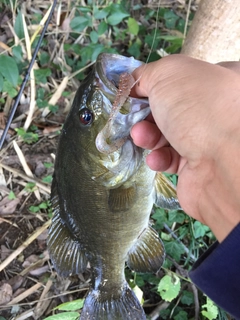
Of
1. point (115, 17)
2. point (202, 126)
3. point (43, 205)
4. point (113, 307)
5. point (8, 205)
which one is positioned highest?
point (202, 126)

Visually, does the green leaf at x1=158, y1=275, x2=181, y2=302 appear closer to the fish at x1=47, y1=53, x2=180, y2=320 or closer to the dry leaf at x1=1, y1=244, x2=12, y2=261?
the fish at x1=47, y1=53, x2=180, y2=320

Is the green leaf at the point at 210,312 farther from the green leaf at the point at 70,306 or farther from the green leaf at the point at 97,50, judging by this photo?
the green leaf at the point at 97,50

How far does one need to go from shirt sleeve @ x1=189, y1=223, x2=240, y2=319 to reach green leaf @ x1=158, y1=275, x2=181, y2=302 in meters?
1.52

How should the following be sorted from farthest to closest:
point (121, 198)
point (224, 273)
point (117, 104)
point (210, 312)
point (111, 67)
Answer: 1. point (210, 312)
2. point (121, 198)
3. point (111, 67)
4. point (117, 104)
5. point (224, 273)

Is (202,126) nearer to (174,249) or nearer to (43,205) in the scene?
(174,249)

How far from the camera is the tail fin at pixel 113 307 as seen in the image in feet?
6.89

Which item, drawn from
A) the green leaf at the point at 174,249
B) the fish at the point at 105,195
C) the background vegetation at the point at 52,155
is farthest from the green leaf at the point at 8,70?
the green leaf at the point at 174,249

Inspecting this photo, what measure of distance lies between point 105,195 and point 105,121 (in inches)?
14.3

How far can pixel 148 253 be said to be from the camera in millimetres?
2154

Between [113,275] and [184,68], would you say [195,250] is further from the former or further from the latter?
[184,68]

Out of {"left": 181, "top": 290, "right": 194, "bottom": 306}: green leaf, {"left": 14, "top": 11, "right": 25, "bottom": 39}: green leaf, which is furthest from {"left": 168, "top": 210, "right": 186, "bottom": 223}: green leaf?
{"left": 14, "top": 11, "right": 25, "bottom": 39}: green leaf

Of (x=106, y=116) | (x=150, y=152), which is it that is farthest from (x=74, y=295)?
(x=106, y=116)

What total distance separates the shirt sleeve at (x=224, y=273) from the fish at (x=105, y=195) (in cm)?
65

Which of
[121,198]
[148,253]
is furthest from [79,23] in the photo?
[148,253]
